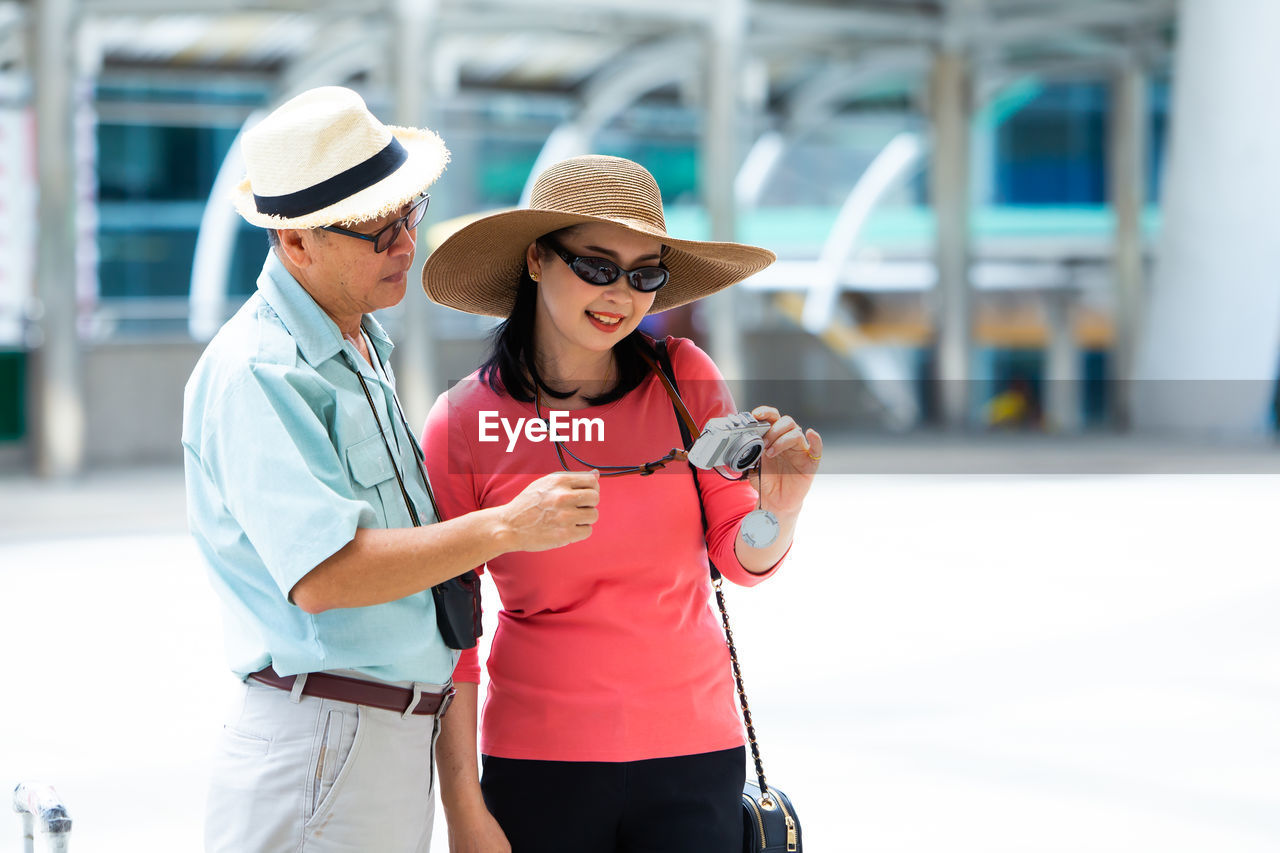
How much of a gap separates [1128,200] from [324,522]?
803 inches

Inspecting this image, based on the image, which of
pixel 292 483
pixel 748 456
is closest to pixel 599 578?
pixel 748 456

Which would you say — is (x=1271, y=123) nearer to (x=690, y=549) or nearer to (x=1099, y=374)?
(x=1099, y=374)

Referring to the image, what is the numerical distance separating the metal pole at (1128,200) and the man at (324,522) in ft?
63.7

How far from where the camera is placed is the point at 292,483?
1732 millimetres

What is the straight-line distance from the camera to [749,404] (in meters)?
2.09

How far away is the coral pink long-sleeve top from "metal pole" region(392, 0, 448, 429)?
1296cm

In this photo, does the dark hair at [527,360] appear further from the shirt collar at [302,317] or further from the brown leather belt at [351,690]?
the brown leather belt at [351,690]

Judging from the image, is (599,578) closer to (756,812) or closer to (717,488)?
(717,488)

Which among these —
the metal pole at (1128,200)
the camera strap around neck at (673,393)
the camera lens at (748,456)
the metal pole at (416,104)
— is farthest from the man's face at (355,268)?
the metal pole at (1128,200)

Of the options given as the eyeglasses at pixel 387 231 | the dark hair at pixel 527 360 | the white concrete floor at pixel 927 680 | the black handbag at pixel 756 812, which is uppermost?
the eyeglasses at pixel 387 231

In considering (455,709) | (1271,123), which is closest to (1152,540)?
(1271,123)

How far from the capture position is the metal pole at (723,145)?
17.1m

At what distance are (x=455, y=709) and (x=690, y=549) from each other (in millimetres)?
450

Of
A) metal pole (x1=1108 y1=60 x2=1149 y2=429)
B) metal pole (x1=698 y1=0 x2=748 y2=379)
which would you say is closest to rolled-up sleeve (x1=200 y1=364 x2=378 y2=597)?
metal pole (x1=698 y1=0 x2=748 y2=379)
